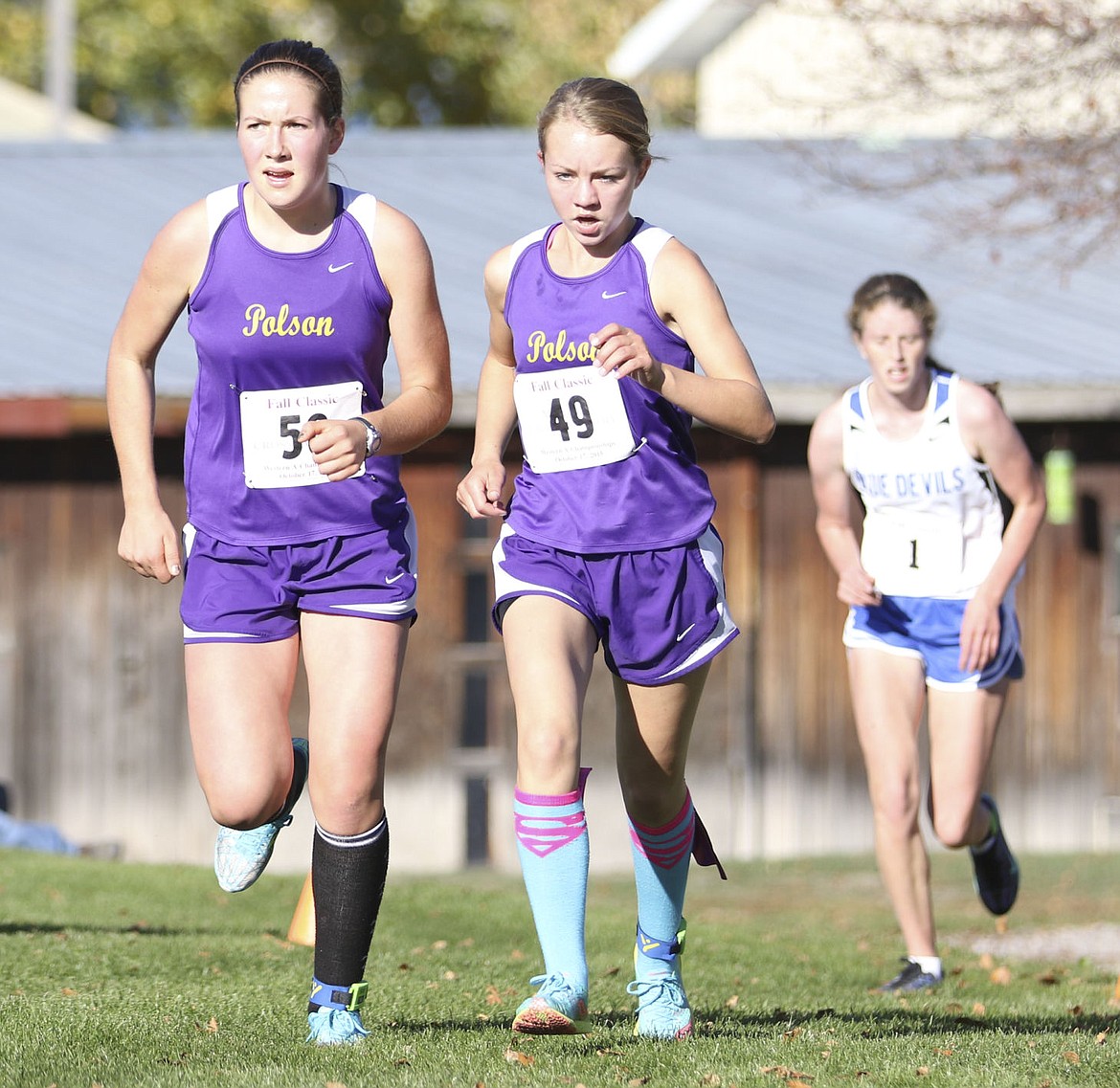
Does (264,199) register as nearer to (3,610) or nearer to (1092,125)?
(1092,125)

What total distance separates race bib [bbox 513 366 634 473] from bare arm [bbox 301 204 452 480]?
252 mm

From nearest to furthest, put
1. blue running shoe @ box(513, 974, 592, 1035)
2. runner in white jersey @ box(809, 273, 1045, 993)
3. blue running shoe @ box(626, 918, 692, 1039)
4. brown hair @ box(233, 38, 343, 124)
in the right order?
blue running shoe @ box(513, 974, 592, 1035) < brown hair @ box(233, 38, 343, 124) < blue running shoe @ box(626, 918, 692, 1039) < runner in white jersey @ box(809, 273, 1045, 993)

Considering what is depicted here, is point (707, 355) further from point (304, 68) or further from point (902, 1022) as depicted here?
point (902, 1022)

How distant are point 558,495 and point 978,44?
8317 mm

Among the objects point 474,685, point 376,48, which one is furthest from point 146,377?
point 376,48

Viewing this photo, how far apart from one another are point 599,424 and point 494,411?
45 cm

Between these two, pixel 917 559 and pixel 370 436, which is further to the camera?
pixel 917 559

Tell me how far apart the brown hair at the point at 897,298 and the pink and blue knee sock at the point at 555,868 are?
8.92 feet

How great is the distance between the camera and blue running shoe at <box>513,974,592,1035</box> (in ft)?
13.8

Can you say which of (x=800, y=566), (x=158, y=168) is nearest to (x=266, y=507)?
(x=800, y=566)

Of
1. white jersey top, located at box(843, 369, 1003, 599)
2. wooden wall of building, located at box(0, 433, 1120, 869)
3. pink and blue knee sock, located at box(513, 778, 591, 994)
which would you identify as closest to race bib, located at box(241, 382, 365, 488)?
pink and blue knee sock, located at box(513, 778, 591, 994)

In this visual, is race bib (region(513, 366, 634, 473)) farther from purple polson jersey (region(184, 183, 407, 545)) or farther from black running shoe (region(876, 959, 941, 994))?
black running shoe (region(876, 959, 941, 994))

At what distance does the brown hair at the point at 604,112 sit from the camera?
14.6 ft

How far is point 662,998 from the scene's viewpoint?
4.82 m
